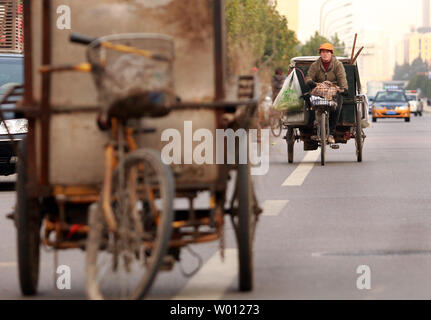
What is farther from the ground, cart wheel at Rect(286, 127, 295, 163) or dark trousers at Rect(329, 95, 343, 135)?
dark trousers at Rect(329, 95, 343, 135)

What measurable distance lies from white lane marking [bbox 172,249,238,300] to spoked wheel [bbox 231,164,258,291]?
0.51ft

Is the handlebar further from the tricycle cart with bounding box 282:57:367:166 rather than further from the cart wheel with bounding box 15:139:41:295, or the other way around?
the tricycle cart with bounding box 282:57:367:166

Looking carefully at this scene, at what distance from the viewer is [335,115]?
20844 mm

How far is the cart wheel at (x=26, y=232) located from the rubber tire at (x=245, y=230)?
118 cm

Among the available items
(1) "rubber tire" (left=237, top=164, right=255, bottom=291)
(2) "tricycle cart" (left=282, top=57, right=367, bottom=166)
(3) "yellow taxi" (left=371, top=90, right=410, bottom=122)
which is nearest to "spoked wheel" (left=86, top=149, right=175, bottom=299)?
(1) "rubber tire" (left=237, top=164, right=255, bottom=291)

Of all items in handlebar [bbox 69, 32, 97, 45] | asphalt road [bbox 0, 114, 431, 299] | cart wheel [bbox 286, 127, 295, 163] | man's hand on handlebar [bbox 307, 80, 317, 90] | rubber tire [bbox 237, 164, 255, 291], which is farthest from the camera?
cart wheel [bbox 286, 127, 295, 163]

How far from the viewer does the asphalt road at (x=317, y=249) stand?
7414mm

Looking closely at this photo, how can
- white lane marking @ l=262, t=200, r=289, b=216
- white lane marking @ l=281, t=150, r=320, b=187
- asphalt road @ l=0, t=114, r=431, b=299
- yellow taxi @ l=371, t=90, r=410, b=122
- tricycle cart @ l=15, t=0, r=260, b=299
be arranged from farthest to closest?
yellow taxi @ l=371, t=90, r=410, b=122 → white lane marking @ l=281, t=150, r=320, b=187 → white lane marking @ l=262, t=200, r=289, b=216 → asphalt road @ l=0, t=114, r=431, b=299 → tricycle cart @ l=15, t=0, r=260, b=299

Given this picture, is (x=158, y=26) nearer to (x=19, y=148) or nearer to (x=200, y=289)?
(x=19, y=148)

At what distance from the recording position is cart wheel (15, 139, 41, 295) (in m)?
7.23

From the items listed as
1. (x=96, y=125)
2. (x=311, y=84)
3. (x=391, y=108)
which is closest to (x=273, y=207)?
(x=96, y=125)

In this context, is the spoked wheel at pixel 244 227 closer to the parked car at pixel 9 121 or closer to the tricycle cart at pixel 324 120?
the parked car at pixel 9 121

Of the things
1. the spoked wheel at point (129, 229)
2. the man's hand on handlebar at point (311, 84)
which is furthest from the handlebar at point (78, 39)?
the man's hand on handlebar at point (311, 84)

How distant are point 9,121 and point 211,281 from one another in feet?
33.9
